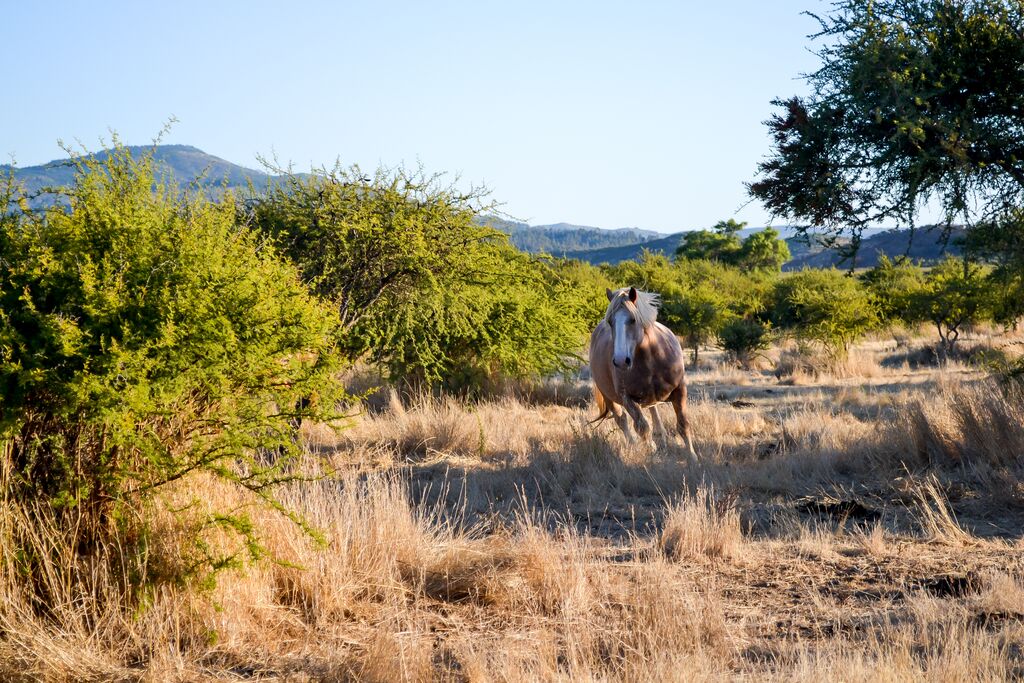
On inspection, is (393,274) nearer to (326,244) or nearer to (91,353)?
(326,244)

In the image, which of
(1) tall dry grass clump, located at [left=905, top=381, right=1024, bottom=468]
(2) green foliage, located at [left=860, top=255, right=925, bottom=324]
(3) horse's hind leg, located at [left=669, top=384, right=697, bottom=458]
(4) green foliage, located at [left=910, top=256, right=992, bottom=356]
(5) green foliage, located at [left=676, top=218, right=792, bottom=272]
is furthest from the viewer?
(5) green foliage, located at [left=676, top=218, right=792, bottom=272]

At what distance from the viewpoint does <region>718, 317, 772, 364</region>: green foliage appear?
25625mm

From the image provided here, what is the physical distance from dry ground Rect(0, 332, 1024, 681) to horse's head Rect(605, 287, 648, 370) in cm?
112

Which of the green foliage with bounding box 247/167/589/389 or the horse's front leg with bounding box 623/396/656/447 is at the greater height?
the green foliage with bounding box 247/167/589/389

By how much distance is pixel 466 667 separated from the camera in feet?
13.3

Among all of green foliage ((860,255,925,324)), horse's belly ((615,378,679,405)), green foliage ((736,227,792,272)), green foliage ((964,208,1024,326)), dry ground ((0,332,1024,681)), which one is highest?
green foliage ((736,227,792,272))

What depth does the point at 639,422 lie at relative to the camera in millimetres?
10141

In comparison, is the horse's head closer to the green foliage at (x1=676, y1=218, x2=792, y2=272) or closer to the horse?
the horse

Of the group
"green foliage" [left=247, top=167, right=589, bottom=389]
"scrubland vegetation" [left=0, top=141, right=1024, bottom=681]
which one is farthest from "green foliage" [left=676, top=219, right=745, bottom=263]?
"scrubland vegetation" [left=0, top=141, right=1024, bottom=681]

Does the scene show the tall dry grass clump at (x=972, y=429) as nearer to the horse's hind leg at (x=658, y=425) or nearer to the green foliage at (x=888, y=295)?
the horse's hind leg at (x=658, y=425)

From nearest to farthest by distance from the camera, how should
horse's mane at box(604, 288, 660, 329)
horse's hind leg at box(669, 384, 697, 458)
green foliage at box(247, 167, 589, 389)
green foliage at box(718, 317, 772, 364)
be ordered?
horse's mane at box(604, 288, 660, 329)
horse's hind leg at box(669, 384, 697, 458)
green foliage at box(247, 167, 589, 389)
green foliage at box(718, 317, 772, 364)

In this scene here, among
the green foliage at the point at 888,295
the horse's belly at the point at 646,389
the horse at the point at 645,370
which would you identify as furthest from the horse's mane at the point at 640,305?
the green foliage at the point at 888,295

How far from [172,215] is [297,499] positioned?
2006 mm

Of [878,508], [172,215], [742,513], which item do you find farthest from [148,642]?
[878,508]
